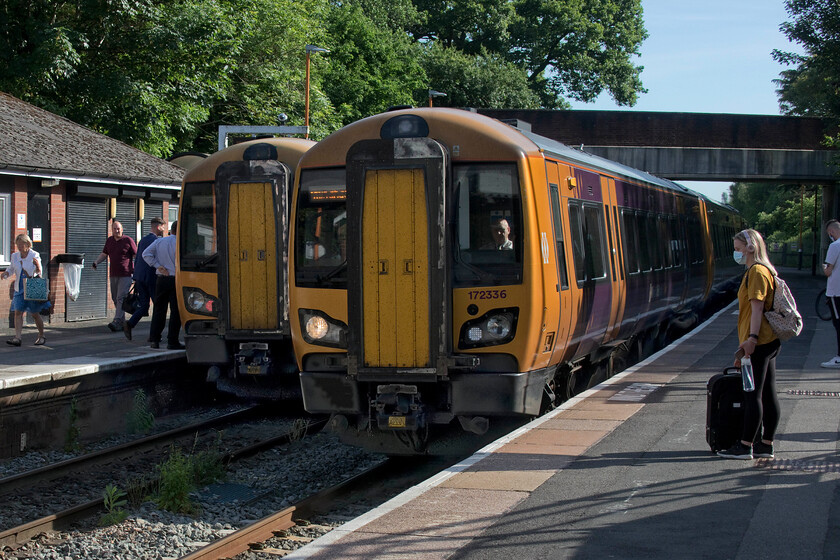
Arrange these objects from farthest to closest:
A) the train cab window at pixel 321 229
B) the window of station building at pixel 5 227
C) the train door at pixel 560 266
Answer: the window of station building at pixel 5 227
the train door at pixel 560 266
the train cab window at pixel 321 229

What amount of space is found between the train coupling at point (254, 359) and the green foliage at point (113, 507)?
9.50 feet

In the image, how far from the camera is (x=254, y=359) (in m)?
11.7

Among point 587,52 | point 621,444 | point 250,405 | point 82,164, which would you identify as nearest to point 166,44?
point 82,164

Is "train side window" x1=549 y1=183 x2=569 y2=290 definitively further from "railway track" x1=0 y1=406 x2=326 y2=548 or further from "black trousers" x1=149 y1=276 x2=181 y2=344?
"black trousers" x1=149 y1=276 x2=181 y2=344

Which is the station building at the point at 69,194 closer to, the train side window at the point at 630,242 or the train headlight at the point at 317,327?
the train headlight at the point at 317,327

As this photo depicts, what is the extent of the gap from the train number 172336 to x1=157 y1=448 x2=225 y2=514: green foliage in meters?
2.93

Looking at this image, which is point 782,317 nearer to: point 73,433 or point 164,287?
point 73,433

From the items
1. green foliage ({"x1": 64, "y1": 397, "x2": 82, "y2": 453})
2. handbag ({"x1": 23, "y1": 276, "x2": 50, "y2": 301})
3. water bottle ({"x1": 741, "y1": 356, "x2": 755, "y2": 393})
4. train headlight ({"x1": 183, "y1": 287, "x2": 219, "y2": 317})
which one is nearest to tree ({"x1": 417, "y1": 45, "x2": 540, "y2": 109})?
handbag ({"x1": 23, "y1": 276, "x2": 50, "y2": 301})

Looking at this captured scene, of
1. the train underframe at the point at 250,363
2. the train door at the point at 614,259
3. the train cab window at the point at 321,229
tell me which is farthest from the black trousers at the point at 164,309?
the train door at the point at 614,259

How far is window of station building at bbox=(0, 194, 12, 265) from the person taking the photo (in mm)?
17578

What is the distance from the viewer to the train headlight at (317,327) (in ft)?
27.7

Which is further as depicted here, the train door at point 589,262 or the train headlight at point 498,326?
the train door at point 589,262

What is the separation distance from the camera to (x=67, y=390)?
455 inches

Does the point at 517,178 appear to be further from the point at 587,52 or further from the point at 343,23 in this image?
the point at 587,52
